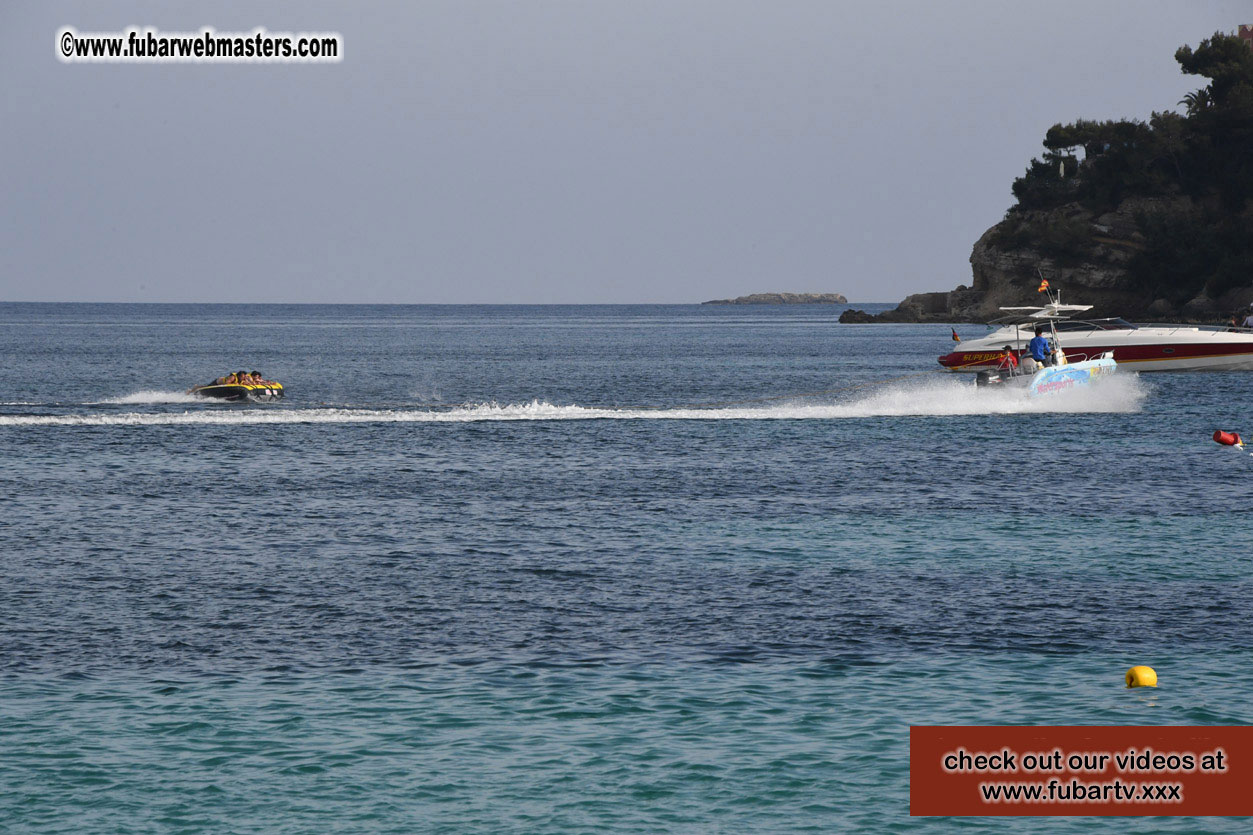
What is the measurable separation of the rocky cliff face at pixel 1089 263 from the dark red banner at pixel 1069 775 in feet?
413

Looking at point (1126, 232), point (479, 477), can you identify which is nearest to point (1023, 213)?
point (1126, 232)

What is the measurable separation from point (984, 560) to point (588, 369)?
71.7 m

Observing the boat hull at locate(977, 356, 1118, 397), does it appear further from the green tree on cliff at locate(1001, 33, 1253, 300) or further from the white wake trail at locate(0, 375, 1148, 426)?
the green tree on cliff at locate(1001, 33, 1253, 300)

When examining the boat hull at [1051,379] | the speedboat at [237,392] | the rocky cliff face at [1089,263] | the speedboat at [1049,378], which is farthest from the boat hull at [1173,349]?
the rocky cliff face at [1089,263]

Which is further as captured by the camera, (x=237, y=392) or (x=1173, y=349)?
(x=1173, y=349)

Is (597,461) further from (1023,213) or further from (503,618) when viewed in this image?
(1023,213)

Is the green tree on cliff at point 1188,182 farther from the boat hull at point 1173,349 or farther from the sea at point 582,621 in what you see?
the sea at point 582,621

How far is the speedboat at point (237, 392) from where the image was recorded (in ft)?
181

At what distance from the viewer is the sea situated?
12148mm

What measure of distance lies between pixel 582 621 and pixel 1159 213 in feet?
442

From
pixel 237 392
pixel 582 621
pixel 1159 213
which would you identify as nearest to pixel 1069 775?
pixel 582 621

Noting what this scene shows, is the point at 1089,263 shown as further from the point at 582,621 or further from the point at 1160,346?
the point at 582,621

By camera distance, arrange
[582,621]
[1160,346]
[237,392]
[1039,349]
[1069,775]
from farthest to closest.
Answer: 1. [1160,346]
2. [237,392]
3. [1039,349]
4. [582,621]
5. [1069,775]

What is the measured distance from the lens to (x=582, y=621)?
701 inches
